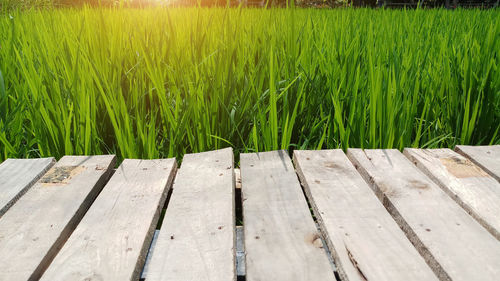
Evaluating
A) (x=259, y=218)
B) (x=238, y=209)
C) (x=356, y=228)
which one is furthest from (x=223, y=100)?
(x=356, y=228)

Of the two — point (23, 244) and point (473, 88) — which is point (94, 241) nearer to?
point (23, 244)

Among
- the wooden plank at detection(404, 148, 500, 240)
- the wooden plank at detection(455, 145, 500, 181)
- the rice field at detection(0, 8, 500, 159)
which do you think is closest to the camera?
the wooden plank at detection(404, 148, 500, 240)

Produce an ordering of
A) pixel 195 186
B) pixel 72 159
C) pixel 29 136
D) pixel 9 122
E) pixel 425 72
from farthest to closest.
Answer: pixel 425 72
pixel 29 136
pixel 9 122
pixel 72 159
pixel 195 186

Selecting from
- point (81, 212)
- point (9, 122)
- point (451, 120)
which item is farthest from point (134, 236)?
point (451, 120)

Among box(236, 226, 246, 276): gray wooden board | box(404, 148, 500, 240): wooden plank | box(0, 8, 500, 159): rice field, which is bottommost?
box(236, 226, 246, 276): gray wooden board

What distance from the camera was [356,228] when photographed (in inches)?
36.1

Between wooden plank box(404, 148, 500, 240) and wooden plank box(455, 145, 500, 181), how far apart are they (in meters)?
0.02

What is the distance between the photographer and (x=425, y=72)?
1714 mm

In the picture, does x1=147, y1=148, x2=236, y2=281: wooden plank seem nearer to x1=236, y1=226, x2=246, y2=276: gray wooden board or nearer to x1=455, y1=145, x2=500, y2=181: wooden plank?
x1=236, y1=226, x2=246, y2=276: gray wooden board

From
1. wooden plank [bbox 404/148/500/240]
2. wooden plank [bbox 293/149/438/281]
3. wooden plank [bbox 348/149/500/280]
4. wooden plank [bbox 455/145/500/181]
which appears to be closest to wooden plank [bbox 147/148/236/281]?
wooden plank [bbox 293/149/438/281]

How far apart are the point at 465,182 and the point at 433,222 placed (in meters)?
0.28

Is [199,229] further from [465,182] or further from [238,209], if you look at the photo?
[465,182]

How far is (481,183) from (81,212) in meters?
1.05

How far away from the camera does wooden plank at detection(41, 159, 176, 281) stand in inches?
31.2
